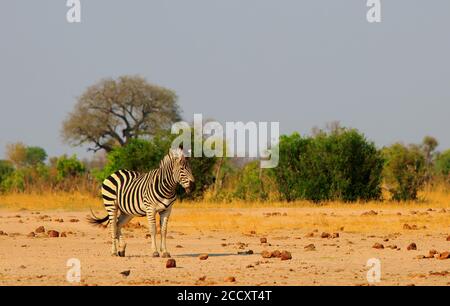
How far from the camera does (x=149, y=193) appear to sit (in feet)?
47.8

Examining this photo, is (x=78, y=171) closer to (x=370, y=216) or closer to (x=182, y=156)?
(x=370, y=216)

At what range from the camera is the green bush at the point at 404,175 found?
1225 inches

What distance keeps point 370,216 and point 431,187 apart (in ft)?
36.5

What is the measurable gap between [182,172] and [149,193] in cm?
61

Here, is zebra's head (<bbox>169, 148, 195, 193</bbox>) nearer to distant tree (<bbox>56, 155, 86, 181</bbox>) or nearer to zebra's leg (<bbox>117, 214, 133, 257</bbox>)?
zebra's leg (<bbox>117, 214, 133, 257</bbox>)

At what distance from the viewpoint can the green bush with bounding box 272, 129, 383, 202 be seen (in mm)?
30594

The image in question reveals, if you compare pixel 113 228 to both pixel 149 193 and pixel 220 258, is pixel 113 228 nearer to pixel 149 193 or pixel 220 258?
pixel 149 193

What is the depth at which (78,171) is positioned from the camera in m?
43.8

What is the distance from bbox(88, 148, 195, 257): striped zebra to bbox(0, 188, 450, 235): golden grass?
245 inches

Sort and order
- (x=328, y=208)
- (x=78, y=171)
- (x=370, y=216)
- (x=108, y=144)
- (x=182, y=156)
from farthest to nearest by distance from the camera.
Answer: (x=108, y=144), (x=78, y=171), (x=328, y=208), (x=370, y=216), (x=182, y=156)

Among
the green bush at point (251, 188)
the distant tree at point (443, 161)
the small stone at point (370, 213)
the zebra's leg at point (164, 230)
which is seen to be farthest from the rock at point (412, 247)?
the distant tree at point (443, 161)

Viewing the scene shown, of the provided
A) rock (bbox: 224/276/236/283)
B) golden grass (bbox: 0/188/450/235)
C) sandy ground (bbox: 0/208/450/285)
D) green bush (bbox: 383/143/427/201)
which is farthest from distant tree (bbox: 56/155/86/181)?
rock (bbox: 224/276/236/283)
